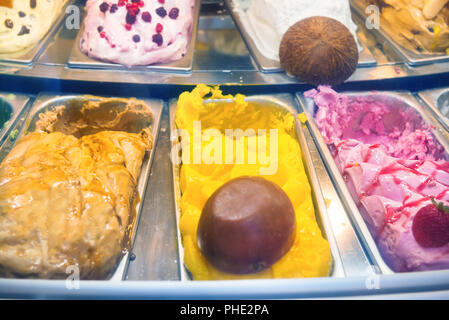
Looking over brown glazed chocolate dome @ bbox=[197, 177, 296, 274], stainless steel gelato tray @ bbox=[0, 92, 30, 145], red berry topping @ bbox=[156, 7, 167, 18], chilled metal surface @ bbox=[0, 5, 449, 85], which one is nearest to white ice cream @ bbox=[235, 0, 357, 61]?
chilled metal surface @ bbox=[0, 5, 449, 85]

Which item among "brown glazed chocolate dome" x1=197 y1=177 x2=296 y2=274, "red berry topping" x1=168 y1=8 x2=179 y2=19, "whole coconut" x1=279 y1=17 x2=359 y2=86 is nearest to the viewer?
"brown glazed chocolate dome" x1=197 y1=177 x2=296 y2=274

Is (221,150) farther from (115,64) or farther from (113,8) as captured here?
(113,8)

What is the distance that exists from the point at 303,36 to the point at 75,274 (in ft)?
4.90

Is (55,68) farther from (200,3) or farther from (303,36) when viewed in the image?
(303,36)

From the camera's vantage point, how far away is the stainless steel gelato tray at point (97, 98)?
1276mm

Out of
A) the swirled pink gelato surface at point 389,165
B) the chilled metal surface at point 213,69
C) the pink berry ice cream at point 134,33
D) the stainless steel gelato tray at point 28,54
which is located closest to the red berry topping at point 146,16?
the pink berry ice cream at point 134,33

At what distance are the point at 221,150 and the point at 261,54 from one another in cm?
85

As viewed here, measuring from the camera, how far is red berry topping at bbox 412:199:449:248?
1130 millimetres

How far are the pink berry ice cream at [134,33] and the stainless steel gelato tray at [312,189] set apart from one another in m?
0.35

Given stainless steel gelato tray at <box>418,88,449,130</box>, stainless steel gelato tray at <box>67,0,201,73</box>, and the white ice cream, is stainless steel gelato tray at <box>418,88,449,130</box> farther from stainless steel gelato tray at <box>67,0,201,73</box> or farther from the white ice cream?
stainless steel gelato tray at <box>67,0,201,73</box>

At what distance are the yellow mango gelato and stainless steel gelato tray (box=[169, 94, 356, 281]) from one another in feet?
0.08

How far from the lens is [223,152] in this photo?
154cm

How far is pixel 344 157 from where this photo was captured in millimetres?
1633
